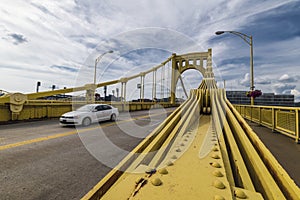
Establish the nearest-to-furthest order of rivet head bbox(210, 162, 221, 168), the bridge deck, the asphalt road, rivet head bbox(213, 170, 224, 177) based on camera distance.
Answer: rivet head bbox(213, 170, 224, 177) → rivet head bbox(210, 162, 221, 168) → the asphalt road → the bridge deck

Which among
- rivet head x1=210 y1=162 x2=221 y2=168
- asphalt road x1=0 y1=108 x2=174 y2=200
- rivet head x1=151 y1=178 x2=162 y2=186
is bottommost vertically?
asphalt road x1=0 y1=108 x2=174 y2=200

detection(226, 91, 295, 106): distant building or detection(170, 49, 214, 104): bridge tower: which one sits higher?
detection(170, 49, 214, 104): bridge tower

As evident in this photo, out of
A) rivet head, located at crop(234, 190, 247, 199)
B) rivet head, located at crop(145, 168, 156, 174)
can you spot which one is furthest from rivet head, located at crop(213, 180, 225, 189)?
rivet head, located at crop(145, 168, 156, 174)

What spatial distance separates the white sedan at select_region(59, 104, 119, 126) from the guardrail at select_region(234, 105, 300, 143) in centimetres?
962

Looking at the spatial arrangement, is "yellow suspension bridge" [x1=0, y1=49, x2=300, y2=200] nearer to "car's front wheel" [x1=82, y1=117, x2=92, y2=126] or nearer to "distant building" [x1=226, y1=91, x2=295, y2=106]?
"car's front wheel" [x1=82, y1=117, x2=92, y2=126]

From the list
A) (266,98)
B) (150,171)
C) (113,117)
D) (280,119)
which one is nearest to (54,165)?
(150,171)

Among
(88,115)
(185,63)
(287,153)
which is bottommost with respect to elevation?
(287,153)

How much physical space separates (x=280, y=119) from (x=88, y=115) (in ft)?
32.7

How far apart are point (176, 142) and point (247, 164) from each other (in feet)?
3.73

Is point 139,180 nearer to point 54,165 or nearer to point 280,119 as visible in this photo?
point 54,165

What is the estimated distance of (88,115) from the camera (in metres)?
9.38

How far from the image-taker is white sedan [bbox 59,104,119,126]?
8617 mm

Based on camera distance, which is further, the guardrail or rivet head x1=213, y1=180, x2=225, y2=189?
the guardrail

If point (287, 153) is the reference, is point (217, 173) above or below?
above
